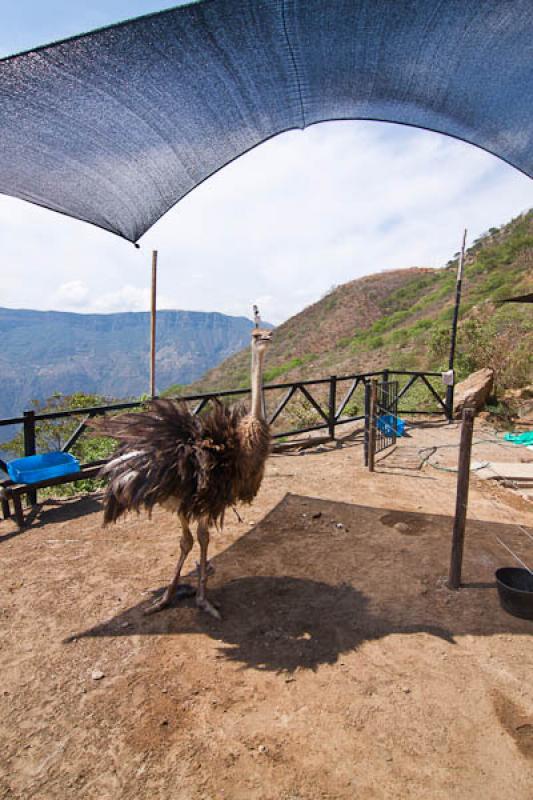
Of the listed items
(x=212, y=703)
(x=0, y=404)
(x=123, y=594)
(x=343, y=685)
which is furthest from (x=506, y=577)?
(x=0, y=404)

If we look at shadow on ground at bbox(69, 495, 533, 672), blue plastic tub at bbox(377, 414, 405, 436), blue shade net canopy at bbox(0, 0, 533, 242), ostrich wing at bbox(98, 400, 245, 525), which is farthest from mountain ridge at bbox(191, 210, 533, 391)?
ostrich wing at bbox(98, 400, 245, 525)

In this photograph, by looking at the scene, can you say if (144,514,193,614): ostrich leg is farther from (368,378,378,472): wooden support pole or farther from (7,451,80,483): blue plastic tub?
(368,378,378,472): wooden support pole

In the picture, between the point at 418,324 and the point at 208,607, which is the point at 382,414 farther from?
the point at 418,324

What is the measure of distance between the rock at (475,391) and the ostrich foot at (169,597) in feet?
29.9

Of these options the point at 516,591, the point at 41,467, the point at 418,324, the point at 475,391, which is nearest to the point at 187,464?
the point at 516,591

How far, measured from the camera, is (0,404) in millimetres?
167000

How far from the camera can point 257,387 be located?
12.3 feet

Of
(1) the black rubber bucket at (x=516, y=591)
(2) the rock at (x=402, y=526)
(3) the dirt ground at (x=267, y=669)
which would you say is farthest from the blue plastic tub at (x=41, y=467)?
(1) the black rubber bucket at (x=516, y=591)

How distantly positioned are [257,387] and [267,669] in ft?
6.52

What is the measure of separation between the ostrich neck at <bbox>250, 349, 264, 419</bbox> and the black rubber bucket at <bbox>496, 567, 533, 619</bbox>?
2.22m

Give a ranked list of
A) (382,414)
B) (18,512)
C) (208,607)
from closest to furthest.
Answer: (208,607)
(18,512)
(382,414)

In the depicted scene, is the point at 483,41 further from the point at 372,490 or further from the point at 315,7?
the point at 372,490

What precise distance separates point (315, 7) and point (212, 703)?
417 cm

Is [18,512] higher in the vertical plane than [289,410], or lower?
lower
